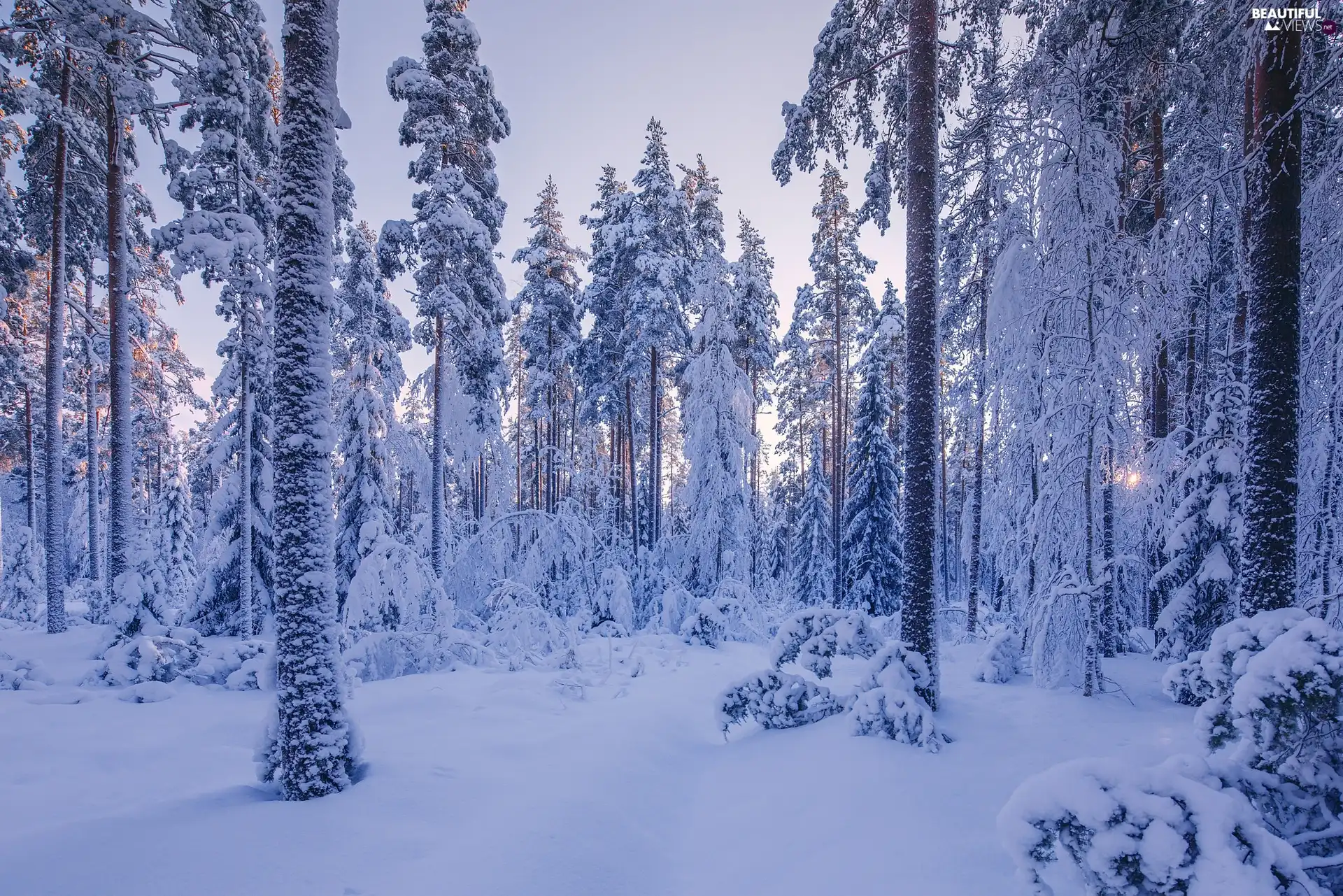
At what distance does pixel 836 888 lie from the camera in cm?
396

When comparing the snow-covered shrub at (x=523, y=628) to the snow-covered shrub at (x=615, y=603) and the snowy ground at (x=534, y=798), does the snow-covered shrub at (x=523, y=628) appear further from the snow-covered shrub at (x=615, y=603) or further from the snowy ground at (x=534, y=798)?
the snowy ground at (x=534, y=798)

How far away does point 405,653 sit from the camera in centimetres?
1072

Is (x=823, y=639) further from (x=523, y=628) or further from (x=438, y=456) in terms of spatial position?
(x=438, y=456)

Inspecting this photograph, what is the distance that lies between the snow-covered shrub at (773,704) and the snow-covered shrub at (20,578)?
25664 mm

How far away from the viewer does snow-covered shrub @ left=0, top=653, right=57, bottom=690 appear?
8508 millimetres

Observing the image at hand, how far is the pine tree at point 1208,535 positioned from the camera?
792cm

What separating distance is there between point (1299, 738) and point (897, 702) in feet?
10.9

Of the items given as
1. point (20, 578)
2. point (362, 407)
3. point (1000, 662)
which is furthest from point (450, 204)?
point (20, 578)

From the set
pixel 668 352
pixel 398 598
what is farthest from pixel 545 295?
pixel 398 598

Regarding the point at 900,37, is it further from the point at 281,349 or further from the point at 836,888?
the point at 836,888

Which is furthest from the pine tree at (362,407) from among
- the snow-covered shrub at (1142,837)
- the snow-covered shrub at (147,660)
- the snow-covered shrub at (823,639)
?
the snow-covered shrub at (1142,837)

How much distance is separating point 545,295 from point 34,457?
21707mm

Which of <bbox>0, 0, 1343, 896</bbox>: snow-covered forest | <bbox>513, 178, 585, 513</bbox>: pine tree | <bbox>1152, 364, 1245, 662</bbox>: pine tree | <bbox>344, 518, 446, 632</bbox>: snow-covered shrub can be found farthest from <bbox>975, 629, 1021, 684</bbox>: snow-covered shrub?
<bbox>513, 178, 585, 513</bbox>: pine tree

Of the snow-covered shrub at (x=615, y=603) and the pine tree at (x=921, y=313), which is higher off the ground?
the pine tree at (x=921, y=313)
